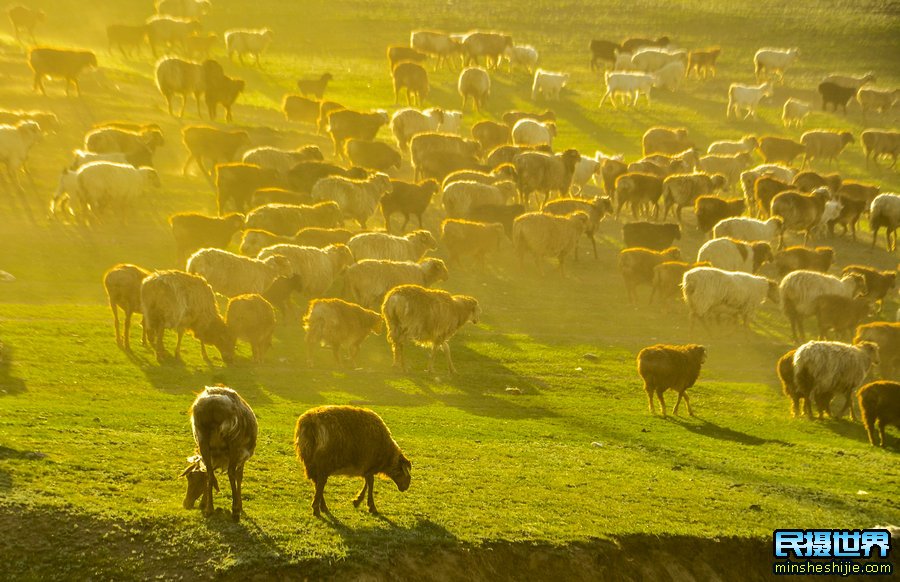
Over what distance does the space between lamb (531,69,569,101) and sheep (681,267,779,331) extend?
30.0m

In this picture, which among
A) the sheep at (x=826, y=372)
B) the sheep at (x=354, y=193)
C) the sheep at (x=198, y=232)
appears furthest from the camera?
the sheep at (x=354, y=193)

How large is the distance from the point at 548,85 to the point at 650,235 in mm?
24877

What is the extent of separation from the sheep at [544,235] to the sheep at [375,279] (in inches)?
225

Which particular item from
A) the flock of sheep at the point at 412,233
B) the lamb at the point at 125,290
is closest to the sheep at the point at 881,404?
the flock of sheep at the point at 412,233

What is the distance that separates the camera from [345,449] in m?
12.2

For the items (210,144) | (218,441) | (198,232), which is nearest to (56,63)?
(210,144)

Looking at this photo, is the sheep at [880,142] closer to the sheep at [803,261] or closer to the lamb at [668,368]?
the sheep at [803,261]

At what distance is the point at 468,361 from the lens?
22828 mm

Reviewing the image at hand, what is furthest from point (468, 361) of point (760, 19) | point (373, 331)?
point (760, 19)

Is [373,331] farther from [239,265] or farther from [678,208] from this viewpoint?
[678,208]

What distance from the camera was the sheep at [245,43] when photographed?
57.6m

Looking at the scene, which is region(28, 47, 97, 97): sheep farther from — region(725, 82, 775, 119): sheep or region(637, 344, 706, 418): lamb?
region(725, 82, 775, 119): sheep

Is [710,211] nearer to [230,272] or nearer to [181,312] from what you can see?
[230,272]

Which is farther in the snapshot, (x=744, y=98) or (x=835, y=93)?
(x=835, y=93)
